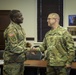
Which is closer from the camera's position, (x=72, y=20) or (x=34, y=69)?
(x=34, y=69)

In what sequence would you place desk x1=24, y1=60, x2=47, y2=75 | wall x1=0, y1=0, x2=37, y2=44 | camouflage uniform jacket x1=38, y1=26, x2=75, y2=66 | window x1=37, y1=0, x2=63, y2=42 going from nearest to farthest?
1. camouflage uniform jacket x1=38, y1=26, x2=75, y2=66
2. desk x1=24, y1=60, x2=47, y2=75
3. window x1=37, y1=0, x2=63, y2=42
4. wall x1=0, y1=0, x2=37, y2=44

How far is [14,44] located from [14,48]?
0.19 ft

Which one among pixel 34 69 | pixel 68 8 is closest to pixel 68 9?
pixel 68 8

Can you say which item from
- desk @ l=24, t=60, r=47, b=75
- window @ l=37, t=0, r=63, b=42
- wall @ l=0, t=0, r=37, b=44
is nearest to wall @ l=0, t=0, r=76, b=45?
wall @ l=0, t=0, r=37, b=44

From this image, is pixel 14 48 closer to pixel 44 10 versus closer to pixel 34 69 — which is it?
pixel 34 69

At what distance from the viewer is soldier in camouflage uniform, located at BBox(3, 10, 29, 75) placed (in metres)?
2.77

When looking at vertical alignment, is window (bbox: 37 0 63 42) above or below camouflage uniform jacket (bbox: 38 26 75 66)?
above

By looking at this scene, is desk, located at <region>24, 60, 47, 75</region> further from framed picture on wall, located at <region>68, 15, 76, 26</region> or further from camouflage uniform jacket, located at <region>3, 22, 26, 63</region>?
framed picture on wall, located at <region>68, 15, 76, 26</region>

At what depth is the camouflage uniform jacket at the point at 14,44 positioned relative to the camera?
277 cm

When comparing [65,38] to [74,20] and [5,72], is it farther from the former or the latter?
[74,20]

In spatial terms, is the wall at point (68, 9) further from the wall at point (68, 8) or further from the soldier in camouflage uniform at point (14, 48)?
the soldier in camouflage uniform at point (14, 48)

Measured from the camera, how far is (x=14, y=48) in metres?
2.76

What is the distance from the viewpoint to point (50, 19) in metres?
2.99

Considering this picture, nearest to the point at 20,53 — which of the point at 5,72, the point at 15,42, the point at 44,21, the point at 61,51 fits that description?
the point at 15,42
